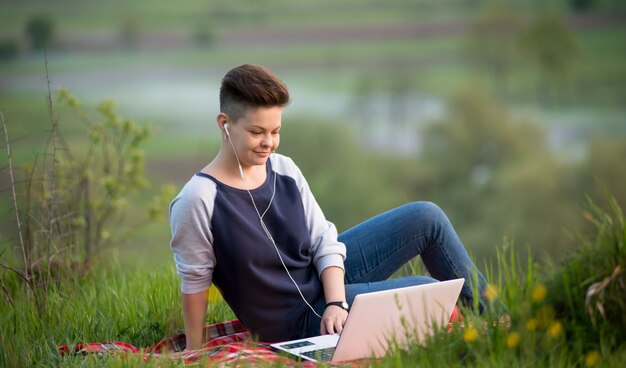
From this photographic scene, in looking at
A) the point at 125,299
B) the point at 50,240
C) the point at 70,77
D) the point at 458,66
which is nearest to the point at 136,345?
the point at 125,299

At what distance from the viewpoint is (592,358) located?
2023mm

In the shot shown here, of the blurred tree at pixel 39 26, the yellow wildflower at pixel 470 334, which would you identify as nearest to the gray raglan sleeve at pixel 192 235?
the yellow wildflower at pixel 470 334

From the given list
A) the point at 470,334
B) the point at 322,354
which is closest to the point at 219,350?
the point at 322,354

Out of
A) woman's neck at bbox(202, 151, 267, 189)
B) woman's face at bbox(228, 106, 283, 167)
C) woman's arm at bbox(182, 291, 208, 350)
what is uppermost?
woman's face at bbox(228, 106, 283, 167)

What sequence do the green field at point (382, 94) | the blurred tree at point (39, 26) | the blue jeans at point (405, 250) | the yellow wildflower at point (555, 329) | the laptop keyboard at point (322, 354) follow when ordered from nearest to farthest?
the yellow wildflower at point (555, 329)
the laptop keyboard at point (322, 354)
the blue jeans at point (405, 250)
the blurred tree at point (39, 26)
the green field at point (382, 94)

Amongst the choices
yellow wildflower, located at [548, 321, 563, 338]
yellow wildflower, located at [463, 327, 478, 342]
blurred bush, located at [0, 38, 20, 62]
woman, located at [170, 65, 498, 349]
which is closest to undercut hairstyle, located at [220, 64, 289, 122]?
woman, located at [170, 65, 498, 349]

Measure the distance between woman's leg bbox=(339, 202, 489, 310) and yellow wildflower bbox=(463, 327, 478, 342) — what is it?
0.55 metres

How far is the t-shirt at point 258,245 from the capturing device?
246cm

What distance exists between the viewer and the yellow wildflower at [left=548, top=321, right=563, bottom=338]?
2006 millimetres

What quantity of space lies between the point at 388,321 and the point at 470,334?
0.25 m

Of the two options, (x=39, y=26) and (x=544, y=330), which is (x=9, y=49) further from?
(x=544, y=330)

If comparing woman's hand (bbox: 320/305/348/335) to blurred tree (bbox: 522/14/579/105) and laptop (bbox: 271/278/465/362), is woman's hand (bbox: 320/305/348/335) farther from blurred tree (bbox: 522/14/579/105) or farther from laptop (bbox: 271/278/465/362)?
blurred tree (bbox: 522/14/579/105)

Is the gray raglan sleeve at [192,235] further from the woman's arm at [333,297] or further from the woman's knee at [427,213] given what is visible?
the woman's knee at [427,213]

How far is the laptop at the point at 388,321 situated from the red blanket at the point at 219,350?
0.13ft
